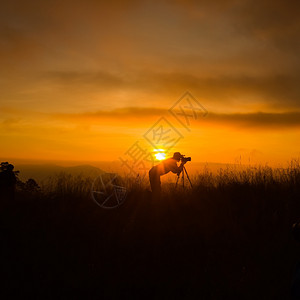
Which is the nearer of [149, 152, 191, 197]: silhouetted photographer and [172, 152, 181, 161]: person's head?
[149, 152, 191, 197]: silhouetted photographer

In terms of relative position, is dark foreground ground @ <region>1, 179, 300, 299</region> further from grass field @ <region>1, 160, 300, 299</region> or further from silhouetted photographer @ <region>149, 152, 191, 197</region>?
silhouetted photographer @ <region>149, 152, 191, 197</region>

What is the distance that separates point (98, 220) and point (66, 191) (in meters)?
3.19

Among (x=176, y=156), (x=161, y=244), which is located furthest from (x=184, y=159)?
(x=161, y=244)

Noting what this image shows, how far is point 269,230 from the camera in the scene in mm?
7863

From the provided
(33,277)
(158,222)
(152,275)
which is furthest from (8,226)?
(152,275)

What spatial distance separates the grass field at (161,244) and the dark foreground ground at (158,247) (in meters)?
0.02

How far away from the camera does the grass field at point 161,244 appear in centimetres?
602

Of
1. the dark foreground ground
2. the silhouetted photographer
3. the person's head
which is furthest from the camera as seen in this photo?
the person's head

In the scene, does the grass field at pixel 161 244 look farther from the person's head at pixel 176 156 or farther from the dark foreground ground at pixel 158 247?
the person's head at pixel 176 156

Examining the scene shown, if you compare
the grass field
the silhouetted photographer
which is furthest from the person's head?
the grass field

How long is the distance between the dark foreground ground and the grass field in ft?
0.07

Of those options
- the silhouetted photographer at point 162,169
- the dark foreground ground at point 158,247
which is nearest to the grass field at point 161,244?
the dark foreground ground at point 158,247

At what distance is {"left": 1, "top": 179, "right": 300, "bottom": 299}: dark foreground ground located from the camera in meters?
5.98

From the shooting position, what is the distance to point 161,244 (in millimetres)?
7551
